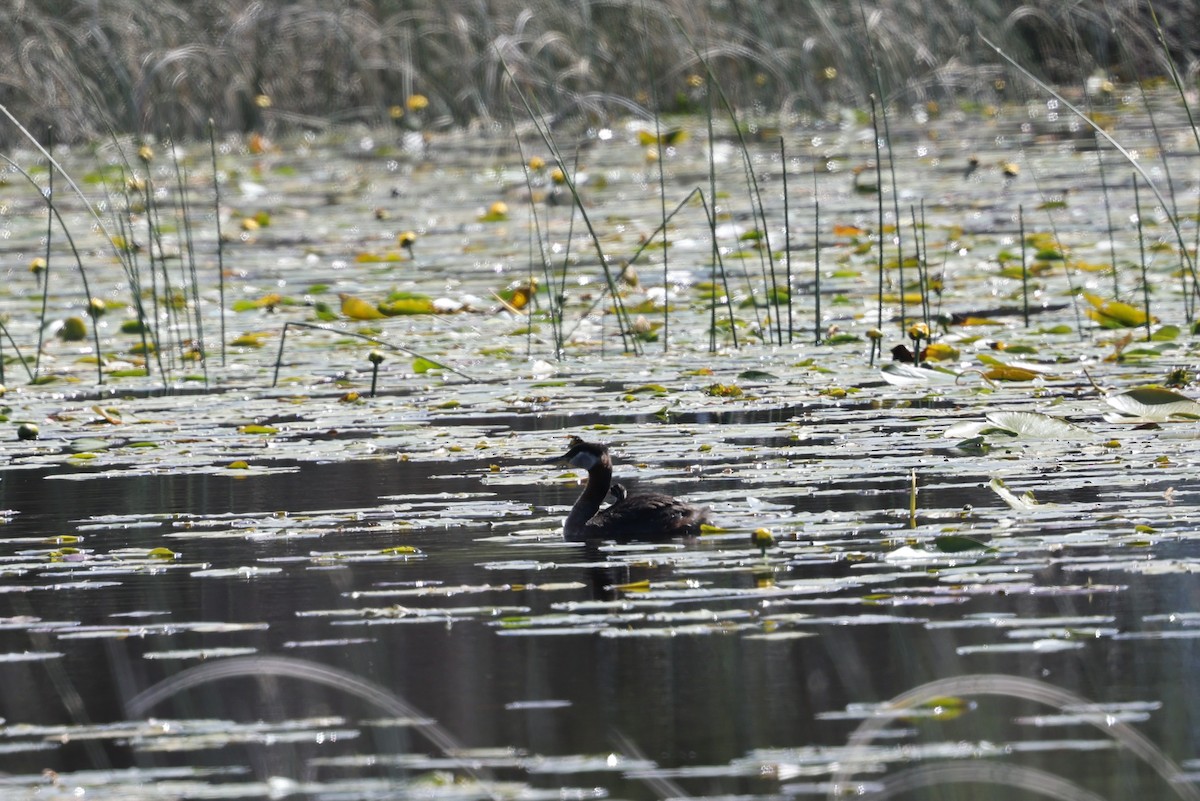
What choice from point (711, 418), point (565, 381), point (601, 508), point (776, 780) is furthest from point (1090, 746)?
point (565, 381)

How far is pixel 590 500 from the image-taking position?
5.39 m

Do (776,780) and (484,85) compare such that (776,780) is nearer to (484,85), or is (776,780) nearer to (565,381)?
(565,381)

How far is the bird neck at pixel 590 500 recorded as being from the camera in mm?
5258

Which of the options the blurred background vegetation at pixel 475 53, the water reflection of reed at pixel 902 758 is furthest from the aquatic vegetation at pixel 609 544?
the blurred background vegetation at pixel 475 53

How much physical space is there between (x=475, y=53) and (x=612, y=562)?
14023 mm

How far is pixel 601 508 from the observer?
18.2 feet

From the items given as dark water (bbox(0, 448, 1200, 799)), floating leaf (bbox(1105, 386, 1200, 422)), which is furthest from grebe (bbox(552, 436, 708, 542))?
floating leaf (bbox(1105, 386, 1200, 422))

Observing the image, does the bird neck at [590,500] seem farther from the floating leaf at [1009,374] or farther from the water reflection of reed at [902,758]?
the floating leaf at [1009,374]

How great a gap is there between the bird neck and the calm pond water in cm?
12

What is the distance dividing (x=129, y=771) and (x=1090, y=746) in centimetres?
159

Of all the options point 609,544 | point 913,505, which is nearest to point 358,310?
point 609,544

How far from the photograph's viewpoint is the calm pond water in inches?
133

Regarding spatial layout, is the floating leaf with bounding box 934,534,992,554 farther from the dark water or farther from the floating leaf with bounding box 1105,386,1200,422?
the floating leaf with bounding box 1105,386,1200,422

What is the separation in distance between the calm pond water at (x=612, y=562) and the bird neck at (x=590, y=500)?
0.38 feet
